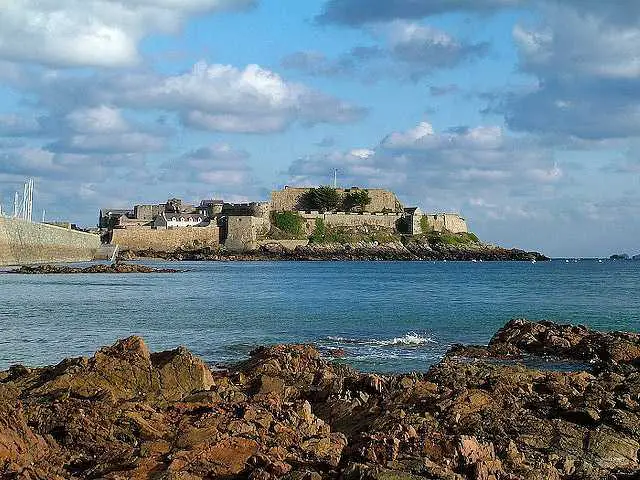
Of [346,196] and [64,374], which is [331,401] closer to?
[64,374]

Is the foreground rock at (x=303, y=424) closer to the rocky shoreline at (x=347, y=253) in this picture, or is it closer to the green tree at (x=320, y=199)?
the rocky shoreline at (x=347, y=253)

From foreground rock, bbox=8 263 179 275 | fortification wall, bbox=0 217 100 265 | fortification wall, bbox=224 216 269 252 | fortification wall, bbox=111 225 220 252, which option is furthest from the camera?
fortification wall, bbox=224 216 269 252

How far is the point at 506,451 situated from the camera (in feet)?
24.6

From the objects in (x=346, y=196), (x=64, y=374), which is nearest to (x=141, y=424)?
(x=64, y=374)

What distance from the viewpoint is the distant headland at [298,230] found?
120 m

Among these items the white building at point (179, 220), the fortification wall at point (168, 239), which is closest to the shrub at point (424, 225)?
the fortification wall at point (168, 239)

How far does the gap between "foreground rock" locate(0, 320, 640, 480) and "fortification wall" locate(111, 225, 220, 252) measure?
4185 inches

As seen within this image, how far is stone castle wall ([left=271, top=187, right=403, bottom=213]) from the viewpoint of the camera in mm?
136750

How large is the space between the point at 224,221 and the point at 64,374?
11259 centimetres

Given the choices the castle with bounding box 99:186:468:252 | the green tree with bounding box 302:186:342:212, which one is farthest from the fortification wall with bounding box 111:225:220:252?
the green tree with bounding box 302:186:342:212

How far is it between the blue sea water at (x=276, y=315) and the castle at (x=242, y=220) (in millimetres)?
60484

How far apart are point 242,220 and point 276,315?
87105 mm

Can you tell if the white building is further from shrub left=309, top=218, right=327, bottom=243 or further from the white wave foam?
the white wave foam

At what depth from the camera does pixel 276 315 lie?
3425 centimetres
